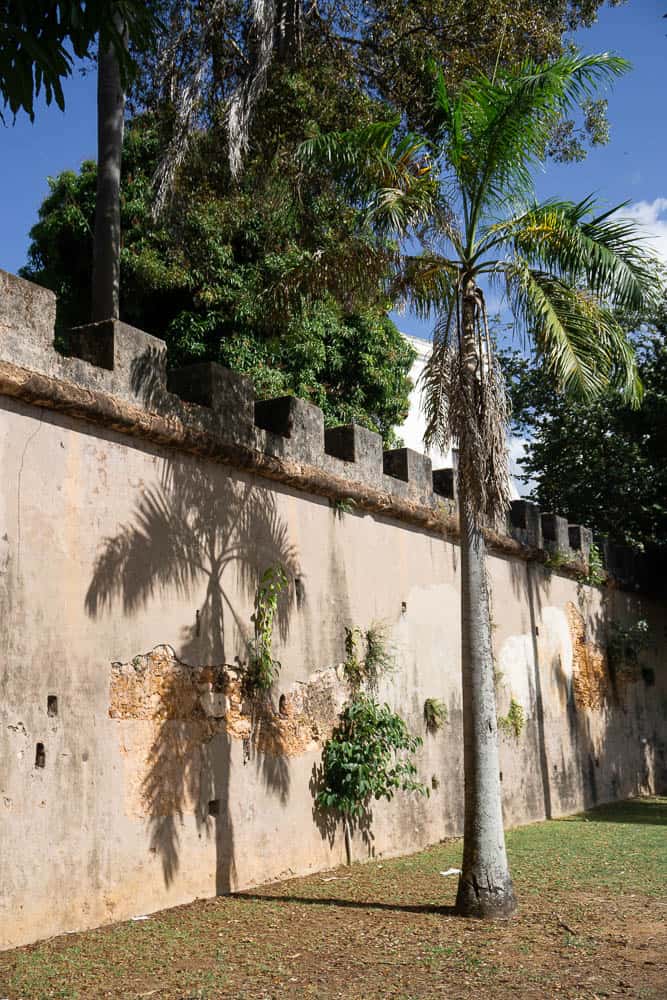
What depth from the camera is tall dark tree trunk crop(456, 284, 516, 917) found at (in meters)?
7.27

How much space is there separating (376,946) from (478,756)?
1666 millimetres

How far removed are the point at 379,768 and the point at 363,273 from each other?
4473 millimetres

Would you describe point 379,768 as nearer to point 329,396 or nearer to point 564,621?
point 564,621

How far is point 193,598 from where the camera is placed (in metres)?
8.11

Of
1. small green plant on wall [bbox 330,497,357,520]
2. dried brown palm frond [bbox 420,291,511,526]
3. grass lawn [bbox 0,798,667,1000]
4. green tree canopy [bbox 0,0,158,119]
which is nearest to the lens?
green tree canopy [bbox 0,0,158,119]

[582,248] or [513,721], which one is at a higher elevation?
[582,248]

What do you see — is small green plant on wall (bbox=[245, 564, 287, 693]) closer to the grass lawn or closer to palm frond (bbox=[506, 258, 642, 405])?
the grass lawn

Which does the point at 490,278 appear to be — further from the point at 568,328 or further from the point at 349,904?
the point at 349,904

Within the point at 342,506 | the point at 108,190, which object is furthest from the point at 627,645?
the point at 108,190

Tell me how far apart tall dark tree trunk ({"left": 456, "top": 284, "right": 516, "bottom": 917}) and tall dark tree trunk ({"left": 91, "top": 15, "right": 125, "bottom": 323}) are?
18.7 feet

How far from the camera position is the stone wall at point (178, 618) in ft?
21.9

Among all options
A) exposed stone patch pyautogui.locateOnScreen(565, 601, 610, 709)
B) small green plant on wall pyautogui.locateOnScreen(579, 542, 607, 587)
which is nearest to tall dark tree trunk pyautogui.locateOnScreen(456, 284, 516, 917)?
exposed stone patch pyautogui.locateOnScreen(565, 601, 610, 709)

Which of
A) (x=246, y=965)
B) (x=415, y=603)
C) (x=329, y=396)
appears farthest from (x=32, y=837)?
(x=329, y=396)

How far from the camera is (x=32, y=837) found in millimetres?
6445
